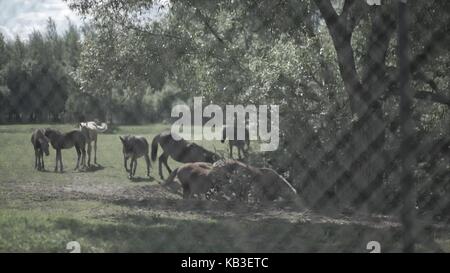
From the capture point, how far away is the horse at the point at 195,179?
11.5 m

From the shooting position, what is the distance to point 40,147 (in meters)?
17.6

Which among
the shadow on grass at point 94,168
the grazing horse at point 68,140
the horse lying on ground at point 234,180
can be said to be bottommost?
the shadow on grass at point 94,168

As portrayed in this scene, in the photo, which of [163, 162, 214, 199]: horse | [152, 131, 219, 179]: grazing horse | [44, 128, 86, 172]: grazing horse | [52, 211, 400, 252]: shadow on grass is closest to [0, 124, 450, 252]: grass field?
[52, 211, 400, 252]: shadow on grass

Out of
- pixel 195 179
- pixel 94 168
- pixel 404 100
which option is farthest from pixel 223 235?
pixel 94 168

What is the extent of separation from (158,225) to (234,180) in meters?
3.44

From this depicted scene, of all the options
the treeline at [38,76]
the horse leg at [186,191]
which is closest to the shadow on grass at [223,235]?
the horse leg at [186,191]

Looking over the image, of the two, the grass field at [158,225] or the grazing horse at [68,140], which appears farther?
the grazing horse at [68,140]

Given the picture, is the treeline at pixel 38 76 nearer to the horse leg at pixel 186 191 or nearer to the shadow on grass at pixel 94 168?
the shadow on grass at pixel 94 168

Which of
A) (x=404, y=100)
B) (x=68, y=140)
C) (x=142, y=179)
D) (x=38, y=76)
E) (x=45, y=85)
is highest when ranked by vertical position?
(x=38, y=76)

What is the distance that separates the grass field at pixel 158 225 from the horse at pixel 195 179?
35 centimetres

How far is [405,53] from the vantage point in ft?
18.4

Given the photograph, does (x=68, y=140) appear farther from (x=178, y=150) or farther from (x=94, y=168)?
(x=178, y=150)

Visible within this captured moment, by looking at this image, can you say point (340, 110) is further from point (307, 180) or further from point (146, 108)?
point (146, 108)

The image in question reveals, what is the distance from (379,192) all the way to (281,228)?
12.3 feet
